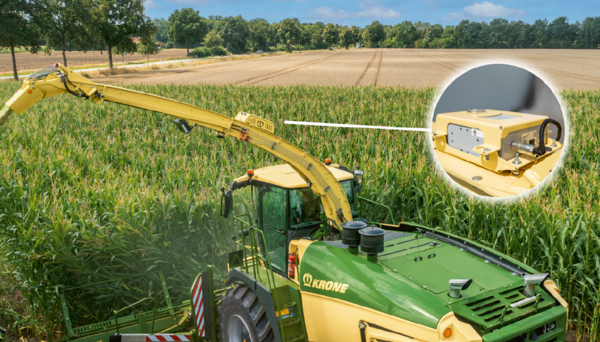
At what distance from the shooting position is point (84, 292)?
659cm

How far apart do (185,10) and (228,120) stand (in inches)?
3331

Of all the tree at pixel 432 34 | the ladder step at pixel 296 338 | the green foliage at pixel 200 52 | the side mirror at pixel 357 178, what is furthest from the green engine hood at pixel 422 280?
the green foliage at pixel 200 52

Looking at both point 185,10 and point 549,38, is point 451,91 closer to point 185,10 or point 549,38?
point 549,38

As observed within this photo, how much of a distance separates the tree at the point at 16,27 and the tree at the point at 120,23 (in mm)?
5940

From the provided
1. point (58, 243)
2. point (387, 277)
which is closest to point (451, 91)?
point (387, 277)

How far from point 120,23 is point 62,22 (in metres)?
6.44

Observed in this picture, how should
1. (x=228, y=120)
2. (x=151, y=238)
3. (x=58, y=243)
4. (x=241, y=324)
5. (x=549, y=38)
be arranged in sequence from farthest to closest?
(x=549, y=38)
(x=151, y=238)
(x=58, y=243)
(x=241, y=324)
(x=228, y=120)

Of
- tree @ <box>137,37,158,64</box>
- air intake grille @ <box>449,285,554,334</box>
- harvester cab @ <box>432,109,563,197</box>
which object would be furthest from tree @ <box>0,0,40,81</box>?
air intake grille @ <box>449,285,554,334</box>

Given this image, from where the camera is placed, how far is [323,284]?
14.2 ft

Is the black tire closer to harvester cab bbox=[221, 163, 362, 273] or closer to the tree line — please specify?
harvester cab bbox=[221, 163, 362, 273]

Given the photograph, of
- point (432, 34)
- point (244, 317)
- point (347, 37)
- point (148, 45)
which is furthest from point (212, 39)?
point (244, 317)

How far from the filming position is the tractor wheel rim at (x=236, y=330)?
16.5ft

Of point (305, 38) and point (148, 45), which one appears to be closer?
point (148, 45)

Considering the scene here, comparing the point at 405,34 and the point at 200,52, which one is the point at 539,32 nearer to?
the point at 405,34
